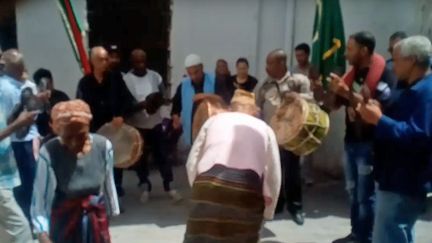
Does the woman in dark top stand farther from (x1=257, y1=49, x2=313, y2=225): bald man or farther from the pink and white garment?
the pink and white garment

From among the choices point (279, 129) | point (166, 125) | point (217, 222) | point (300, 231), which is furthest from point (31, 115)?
point (166, 125)

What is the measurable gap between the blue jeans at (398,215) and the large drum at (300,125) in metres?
2.01

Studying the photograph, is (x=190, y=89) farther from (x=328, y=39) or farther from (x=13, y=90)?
(x=13, y=90)

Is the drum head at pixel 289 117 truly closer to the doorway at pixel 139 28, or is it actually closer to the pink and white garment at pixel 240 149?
the pink and white garment at pixel 240 149

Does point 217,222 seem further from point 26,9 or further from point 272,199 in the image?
point 26,9

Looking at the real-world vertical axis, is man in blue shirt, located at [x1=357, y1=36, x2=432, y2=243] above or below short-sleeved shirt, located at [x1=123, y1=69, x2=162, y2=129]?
above

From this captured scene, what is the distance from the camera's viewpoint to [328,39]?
9070mm

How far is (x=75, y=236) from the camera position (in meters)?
5.19

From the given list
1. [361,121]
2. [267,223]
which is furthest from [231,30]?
[361,121]

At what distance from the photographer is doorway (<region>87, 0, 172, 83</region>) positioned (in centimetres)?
1074

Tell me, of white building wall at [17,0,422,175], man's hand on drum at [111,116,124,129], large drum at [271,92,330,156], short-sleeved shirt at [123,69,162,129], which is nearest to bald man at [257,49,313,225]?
large drum at [271,92,330,156]

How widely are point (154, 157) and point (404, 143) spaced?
14.2ft

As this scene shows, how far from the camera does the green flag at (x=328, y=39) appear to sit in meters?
8.96

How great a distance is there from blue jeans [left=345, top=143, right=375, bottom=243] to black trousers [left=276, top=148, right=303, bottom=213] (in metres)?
0.98
